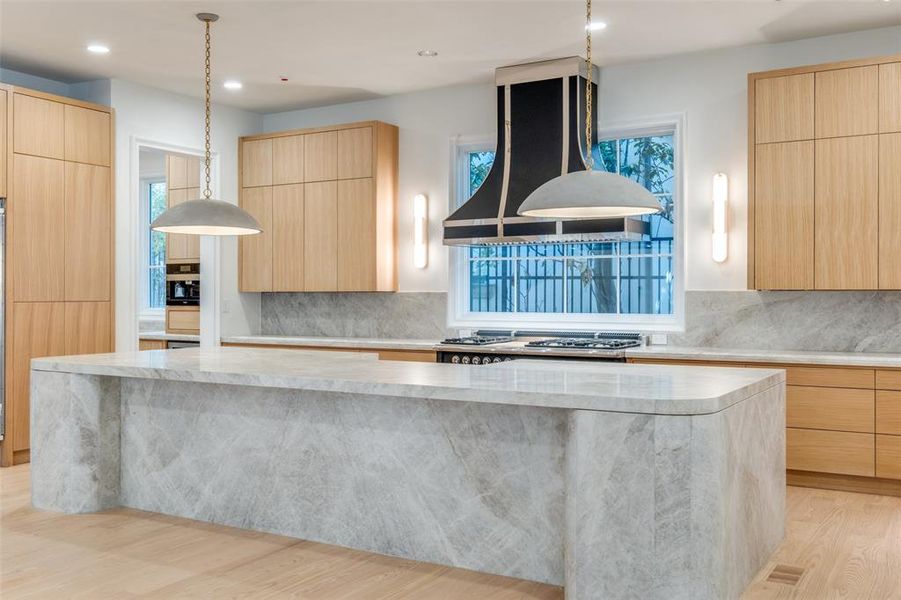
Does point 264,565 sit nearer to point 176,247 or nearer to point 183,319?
point 183,319

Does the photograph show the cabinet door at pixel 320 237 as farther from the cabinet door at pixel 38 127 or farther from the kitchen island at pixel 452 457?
the kitchen island at pixel 452 457

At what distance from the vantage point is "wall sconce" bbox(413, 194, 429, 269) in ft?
21.7

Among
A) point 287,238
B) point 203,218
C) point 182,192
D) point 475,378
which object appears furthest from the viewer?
point 182,192

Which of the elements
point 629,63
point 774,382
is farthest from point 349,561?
point 629,63

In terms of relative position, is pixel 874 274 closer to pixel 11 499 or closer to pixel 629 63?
pixel 629 63

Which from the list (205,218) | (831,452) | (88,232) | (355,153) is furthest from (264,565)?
(355,153)

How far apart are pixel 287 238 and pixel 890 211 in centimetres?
441

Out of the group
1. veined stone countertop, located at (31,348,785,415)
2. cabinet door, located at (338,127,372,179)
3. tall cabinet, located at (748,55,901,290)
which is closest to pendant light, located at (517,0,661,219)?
veined stone countertop, located at (31,348,785,415)

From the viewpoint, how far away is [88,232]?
5.95 m

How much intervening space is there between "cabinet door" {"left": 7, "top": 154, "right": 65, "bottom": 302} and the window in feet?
8.34

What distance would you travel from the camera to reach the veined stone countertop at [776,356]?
4664 mm

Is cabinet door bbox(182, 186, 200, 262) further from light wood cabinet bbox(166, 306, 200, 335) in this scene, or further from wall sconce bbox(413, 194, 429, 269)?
wall sconce bbox(413, 194, 429, 269)

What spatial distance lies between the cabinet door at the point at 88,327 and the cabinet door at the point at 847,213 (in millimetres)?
4728

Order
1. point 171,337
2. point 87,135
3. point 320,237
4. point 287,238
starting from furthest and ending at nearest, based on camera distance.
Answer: point 171,337, point 287,238, point 320,237, point 87,135
